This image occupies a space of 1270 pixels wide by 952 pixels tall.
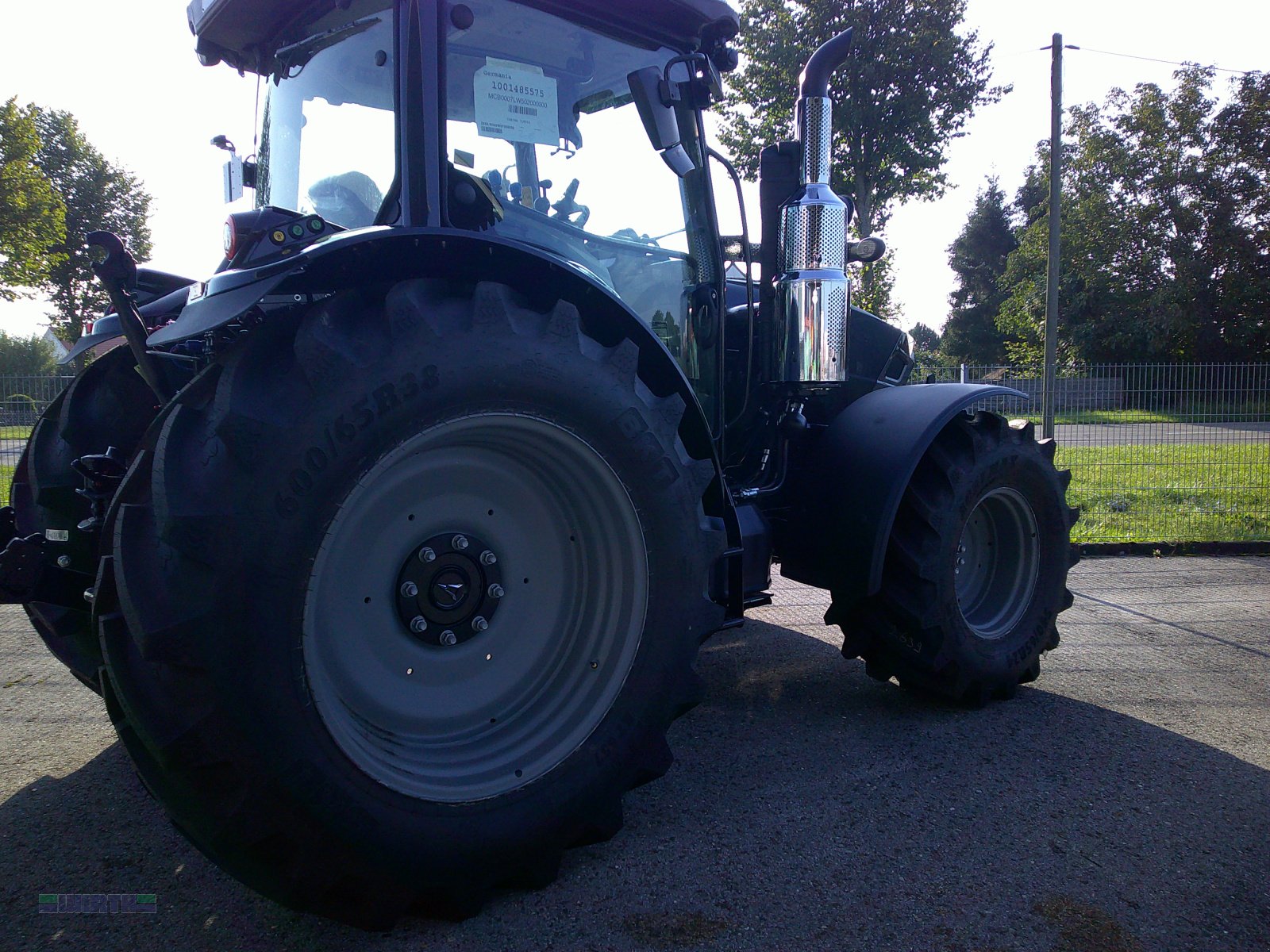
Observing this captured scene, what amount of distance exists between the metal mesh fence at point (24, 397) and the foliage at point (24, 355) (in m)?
30.0

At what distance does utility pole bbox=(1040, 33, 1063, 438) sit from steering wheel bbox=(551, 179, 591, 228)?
9299 mm

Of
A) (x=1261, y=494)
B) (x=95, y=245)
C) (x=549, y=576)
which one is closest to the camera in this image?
(x=95, y=245)

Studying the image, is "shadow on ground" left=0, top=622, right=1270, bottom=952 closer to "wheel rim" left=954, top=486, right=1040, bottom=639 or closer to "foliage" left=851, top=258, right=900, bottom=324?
"wheel rim" left=954, top=486, right=1040, bottom=639

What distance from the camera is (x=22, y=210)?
1936 cm

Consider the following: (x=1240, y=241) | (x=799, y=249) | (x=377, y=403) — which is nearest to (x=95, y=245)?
(x=377, y=403)

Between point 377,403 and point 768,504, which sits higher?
point 377,403

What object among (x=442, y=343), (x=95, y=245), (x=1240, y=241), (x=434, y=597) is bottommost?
(x=434, y=597)

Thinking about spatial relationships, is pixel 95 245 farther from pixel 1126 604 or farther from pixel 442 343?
pixel 1126 604

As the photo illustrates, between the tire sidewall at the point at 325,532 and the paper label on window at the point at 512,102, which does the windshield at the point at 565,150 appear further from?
the tire sidewall at the point at 325,532

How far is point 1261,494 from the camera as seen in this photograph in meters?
9.59

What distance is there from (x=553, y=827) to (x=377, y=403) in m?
1.14

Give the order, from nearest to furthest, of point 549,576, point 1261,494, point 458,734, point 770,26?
1. point 458,734
2. point 549,576
3. point 1261,494
4. point 770,26

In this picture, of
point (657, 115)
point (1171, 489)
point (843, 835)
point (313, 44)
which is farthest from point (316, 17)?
point (1171, 489)

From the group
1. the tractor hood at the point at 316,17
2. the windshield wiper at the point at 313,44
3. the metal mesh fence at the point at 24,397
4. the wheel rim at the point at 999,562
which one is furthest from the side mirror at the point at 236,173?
the metal mesh fence at the point at 24,397
